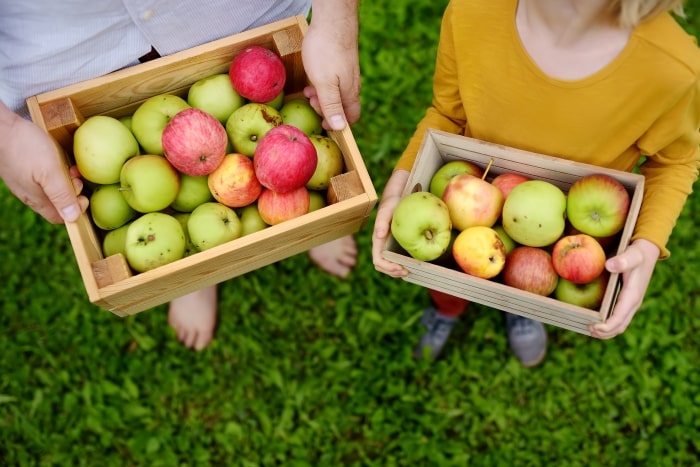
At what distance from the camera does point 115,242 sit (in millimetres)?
1780

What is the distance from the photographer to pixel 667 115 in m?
1.61

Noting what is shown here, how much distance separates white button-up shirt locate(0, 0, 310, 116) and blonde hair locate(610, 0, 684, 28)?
1036mm

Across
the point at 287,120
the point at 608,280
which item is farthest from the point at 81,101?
the point at 608,280

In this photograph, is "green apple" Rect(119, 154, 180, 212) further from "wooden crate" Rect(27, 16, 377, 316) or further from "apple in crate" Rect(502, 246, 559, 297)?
"apple in crate" Rect(502, 246, 559, 297)

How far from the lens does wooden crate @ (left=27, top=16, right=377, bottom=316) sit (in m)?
1.63

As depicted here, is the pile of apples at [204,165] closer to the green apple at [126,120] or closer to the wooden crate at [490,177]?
the green apple at [126,120]

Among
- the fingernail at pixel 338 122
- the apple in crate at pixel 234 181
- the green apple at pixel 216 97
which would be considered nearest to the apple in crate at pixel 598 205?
the fingernail at pixel 338 122

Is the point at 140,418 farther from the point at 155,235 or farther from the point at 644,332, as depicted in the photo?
the point at 644,332

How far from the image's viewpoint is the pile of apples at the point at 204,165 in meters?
1.69

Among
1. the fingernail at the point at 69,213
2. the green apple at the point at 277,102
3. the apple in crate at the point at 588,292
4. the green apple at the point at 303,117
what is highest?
the green apple at the point at 277,102

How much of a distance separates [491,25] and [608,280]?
30.3 inches

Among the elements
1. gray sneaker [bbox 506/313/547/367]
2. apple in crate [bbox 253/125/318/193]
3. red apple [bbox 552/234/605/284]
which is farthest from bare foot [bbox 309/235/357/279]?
red apple [bbox 552/234/605/284]

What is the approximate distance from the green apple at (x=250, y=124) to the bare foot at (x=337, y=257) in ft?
3.52

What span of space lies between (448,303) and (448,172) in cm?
86
